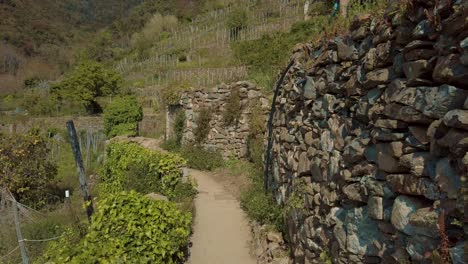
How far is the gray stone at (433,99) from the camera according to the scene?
1.99 metres

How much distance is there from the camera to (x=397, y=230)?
240cm

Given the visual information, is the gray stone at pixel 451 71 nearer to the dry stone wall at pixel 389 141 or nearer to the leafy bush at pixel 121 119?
the dry stone wall at pixel 389 141

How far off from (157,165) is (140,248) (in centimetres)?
364

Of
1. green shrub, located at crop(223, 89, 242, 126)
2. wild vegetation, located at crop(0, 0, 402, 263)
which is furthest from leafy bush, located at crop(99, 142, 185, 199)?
green shrub, located at crop(223, 89, 242, 126)

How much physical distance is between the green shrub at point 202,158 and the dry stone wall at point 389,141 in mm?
6770

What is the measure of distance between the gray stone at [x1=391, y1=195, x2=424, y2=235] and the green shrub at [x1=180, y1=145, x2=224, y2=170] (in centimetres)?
876

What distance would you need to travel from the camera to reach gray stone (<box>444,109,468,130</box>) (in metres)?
1.84

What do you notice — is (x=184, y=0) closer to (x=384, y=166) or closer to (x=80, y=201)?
(x=80, y=201)

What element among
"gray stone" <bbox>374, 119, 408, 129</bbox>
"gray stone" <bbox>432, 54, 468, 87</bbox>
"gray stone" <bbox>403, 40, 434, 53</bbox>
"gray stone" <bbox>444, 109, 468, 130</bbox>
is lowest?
"gray stone" <bbox>374, 119, 408, 129</bbox>

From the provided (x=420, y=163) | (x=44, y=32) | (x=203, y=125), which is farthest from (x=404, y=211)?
(x=44, y=32)

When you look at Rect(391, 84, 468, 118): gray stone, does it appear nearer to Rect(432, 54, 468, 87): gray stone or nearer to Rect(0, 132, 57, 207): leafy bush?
Rect(432, 54, 468, 87): gray stone

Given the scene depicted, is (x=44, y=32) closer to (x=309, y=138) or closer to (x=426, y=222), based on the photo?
(x=309, y=138)

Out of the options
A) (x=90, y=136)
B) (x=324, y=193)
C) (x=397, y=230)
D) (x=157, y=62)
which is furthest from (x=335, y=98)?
(x=157, y=62)

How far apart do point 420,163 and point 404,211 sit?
0.34m
